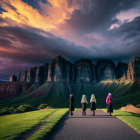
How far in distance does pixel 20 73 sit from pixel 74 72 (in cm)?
8569

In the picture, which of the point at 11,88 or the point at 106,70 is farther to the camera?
the point at 11,88

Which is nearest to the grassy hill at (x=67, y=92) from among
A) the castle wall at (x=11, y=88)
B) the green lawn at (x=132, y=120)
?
the castle wall at (x=11, y=88)

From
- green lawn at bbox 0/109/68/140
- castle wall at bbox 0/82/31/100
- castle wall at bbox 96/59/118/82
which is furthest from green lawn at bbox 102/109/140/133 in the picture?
castle wall at bbox 0/82/31/100

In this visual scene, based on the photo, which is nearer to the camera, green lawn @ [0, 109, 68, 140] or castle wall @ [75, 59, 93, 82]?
green lawn @ [0, 109, 68, 140]

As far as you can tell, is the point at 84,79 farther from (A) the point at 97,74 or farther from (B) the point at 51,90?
(B) the point at 51,90

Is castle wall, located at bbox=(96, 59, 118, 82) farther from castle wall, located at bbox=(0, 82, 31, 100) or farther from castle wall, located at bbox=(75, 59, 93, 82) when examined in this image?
castle wall, located at bbox=(0, 82, 31, 100)

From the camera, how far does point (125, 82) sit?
323 feet

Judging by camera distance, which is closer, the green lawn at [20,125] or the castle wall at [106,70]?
the green lawn at [20,125]

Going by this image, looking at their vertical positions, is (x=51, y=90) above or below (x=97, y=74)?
below

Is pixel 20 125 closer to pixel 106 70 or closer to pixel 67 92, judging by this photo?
pixel 67 92

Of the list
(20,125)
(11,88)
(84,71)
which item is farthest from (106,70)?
(20,125)

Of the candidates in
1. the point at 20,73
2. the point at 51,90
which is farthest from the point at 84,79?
the point at 20,73

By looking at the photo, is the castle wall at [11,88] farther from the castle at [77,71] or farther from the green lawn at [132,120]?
the green lawn at [132,120]

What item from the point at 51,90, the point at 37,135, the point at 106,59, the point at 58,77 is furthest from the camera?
the point at 106,59
